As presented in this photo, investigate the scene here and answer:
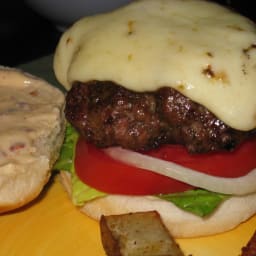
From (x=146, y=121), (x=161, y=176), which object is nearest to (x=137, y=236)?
(x=161, y=176)

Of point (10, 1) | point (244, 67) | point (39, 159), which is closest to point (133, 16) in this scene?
point (244, 67)

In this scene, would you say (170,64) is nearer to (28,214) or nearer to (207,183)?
(207,183)

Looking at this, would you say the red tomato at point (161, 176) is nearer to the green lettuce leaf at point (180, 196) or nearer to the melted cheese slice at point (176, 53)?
the green lettuce leaf at point (180, 196)

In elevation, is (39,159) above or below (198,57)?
below

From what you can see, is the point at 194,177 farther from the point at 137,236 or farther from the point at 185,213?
the point at 137,236

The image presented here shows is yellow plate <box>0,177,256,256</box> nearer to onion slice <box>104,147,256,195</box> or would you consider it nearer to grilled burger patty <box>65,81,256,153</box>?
onion slice <box>104,147,256,195</box>

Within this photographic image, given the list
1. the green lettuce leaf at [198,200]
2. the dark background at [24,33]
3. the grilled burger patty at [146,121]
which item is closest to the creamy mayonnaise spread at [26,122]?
the grilled burger patty at [146,121]
